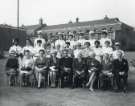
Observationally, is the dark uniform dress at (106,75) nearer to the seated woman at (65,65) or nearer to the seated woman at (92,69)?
the seated woman at (92,69)

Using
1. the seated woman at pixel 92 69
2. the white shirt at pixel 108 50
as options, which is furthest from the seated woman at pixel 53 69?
the white shirt at pixel 108 50

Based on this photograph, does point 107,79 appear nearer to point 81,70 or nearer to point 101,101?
point 81,70

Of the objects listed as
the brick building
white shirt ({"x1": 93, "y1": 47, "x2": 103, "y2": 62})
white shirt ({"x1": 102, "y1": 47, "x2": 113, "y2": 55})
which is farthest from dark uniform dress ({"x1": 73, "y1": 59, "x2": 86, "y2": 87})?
the brick building

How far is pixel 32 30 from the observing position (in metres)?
43.1

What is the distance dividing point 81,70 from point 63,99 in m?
1.34

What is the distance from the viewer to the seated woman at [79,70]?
6.69m

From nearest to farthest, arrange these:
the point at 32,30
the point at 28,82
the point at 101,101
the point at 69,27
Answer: the point at 101,101 → the point at 28,82 → the point at 69,27 → the point at 32,30

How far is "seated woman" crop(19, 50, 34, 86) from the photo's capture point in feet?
22.8

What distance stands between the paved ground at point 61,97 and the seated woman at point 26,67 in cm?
42

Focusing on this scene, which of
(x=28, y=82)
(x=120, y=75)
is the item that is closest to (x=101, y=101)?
(x=120, y=75)

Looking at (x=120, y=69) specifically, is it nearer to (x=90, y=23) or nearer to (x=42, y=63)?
(x=42, y=63)

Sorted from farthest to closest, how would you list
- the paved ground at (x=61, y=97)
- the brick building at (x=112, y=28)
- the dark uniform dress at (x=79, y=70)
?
the brick building at (x=112, y=28)
the dark uniform dress at (x=79, y=70)
the paved ground at (x=61, y=97)

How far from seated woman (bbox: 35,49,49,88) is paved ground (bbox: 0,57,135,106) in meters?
0.41

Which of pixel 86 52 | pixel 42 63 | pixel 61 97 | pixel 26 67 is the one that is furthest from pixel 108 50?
pixel 26 67
